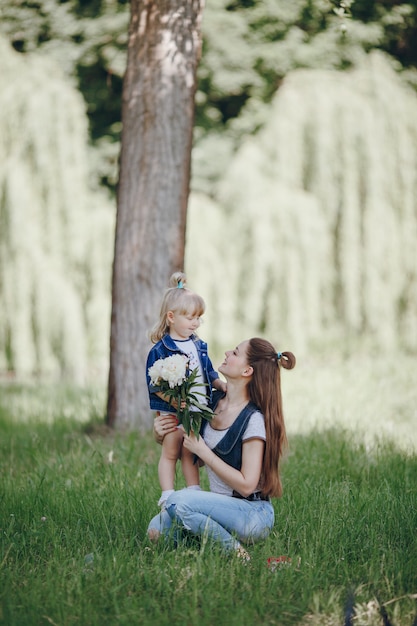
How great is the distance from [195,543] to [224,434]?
523mm

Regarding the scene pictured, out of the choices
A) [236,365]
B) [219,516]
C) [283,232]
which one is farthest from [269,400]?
[283,232]

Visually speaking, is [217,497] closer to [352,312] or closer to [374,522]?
[374,522]

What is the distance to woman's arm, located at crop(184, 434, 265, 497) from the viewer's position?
3232 millimetres

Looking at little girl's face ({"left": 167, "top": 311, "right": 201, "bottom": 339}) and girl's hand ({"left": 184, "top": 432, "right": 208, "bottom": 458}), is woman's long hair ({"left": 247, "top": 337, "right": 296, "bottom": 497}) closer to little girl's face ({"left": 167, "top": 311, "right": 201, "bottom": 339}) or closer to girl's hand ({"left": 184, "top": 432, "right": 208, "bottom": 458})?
girl's hand ({"left": 184, "top": 432, "right": 208, "bottom": 458})

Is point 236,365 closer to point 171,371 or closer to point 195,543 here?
point 171,371

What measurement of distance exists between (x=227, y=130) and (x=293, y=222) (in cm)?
683

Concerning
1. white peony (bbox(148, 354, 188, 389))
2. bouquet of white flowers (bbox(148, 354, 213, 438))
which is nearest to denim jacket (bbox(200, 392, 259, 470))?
bouquet of white flowers (bbox(148, 354, 213, 438))

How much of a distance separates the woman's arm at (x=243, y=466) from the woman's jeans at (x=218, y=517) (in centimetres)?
10

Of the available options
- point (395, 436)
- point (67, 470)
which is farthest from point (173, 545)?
point (395, 436)

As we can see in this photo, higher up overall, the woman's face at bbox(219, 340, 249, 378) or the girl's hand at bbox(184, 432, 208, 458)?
the woman's face at bbox(219, 340, 249, 378)

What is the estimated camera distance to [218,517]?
3283mm

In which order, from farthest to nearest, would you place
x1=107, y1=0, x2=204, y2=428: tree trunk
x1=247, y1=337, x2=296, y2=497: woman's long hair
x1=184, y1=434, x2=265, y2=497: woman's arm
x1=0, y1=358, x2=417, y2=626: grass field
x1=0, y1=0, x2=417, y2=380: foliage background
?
x1=0, y1=0, x2=417, y2=380: foliage background
x1=107, y1=0, x2=204, y2=428: tree trunk
x1=247, y1=337, x2=296, y2=497: woman's long hair
x1=184, y1=434, x2=265, y2=497: woman's arm
x1=0, y1=358, x2=417, y2=626: grass field

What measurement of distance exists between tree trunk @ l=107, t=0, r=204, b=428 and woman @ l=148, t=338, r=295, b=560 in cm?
230

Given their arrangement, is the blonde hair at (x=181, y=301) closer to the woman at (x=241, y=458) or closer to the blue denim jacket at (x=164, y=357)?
the blue denim jacket at (x=164, y=357)
